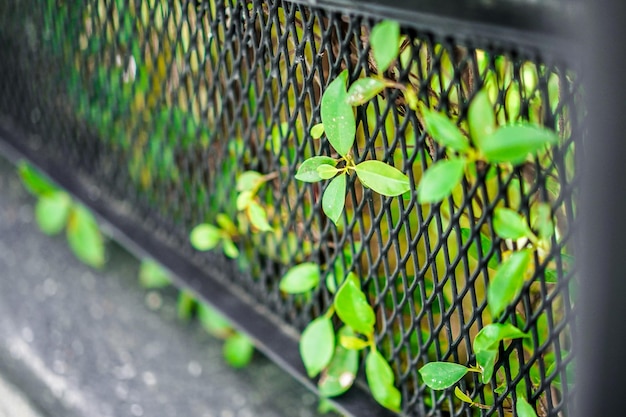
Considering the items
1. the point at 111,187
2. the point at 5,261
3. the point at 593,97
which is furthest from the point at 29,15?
the point at 593,97

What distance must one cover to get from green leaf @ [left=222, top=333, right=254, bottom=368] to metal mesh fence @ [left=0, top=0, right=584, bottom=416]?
18 centimetres

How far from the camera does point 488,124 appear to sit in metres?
0.57

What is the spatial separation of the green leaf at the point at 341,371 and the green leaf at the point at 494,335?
0.29 metres

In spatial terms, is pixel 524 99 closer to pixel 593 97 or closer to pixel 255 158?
pixel 593 97

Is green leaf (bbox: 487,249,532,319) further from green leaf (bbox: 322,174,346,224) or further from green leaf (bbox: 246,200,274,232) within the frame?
green leaf (bbox: 246,200,274,232)

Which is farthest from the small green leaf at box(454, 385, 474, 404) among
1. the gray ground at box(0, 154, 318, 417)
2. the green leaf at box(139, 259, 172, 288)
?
the green leaf at box(139, 259, 172, 288)

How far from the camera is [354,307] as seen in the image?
0.91 m

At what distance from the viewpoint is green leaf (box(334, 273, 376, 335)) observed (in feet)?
2.95

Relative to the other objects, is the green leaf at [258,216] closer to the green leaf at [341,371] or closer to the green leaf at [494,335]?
the green leaf at [341,371]

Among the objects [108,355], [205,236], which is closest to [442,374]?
[205,236]

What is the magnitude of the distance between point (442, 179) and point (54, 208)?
1.33 meters

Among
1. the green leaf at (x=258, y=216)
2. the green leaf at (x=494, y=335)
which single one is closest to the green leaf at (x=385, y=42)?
the green leaf at (x=494, y=335)

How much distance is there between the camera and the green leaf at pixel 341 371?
1026 millimetres

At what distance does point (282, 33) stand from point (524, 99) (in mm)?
361
